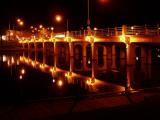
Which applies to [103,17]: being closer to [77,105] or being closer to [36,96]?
[36,96]

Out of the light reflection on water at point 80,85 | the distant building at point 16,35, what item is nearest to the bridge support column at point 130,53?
the light reflection on water at point 80,85

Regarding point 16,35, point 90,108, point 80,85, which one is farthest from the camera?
point 16,35

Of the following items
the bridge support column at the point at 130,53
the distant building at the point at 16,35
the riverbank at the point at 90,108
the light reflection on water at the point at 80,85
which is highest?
the distant building at the point at 16,35

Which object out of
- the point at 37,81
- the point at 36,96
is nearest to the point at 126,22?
the point at 37,81

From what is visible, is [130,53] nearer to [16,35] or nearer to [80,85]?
[80,85]

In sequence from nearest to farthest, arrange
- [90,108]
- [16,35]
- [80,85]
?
[90,108]
[80,85]
[16,35]

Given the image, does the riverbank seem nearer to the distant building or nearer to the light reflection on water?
the light reflection on water

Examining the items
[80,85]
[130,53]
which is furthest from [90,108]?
[130,53]

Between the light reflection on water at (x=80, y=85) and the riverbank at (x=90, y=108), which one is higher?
the riverbank at (x=90, y=108)

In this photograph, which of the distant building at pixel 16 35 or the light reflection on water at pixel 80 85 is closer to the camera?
the light reflection on water at pixel 80 85

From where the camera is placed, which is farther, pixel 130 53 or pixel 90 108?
pixel 130 53

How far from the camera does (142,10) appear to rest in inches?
2111

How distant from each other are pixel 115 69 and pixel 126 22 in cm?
2466

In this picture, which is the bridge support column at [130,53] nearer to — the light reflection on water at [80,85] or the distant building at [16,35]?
the light reflection on water at [80,85]
